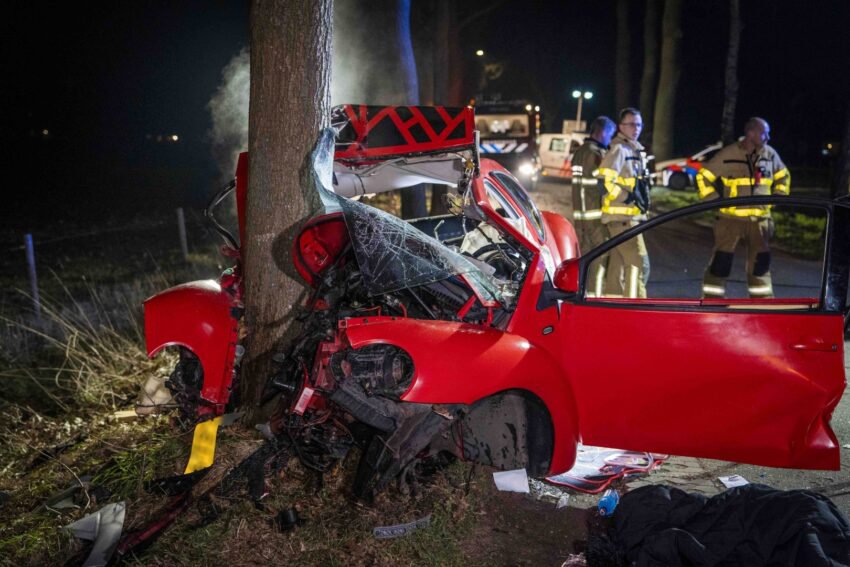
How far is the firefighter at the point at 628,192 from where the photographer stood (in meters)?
6.41

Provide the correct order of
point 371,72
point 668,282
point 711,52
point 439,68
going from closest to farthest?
point 668,282 → point 371,72 → point 439,68 → point 711,52

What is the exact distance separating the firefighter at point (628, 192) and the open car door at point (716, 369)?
2846 mm

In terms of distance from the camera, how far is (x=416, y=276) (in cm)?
320

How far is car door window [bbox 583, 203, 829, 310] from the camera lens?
4149mm

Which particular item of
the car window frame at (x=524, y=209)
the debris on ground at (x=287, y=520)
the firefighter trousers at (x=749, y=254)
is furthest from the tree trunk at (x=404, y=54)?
the debris on ground at (x=287, y=520)

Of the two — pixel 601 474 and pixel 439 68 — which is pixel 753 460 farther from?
pixel 439 68

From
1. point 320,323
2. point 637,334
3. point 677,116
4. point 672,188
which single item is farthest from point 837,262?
point 677,116

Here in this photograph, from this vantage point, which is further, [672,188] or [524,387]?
[672,188]

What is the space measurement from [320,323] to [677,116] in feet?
131

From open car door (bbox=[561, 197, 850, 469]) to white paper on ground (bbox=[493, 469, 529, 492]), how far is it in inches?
15.6

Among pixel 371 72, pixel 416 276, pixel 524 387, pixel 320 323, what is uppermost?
pixel 371 72

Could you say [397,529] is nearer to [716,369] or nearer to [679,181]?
[716,369]

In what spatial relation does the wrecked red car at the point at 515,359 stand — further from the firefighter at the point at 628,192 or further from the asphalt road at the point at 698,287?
the firefighter at the point at 628,192

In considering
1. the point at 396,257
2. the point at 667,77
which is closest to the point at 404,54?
the point at 396,257
